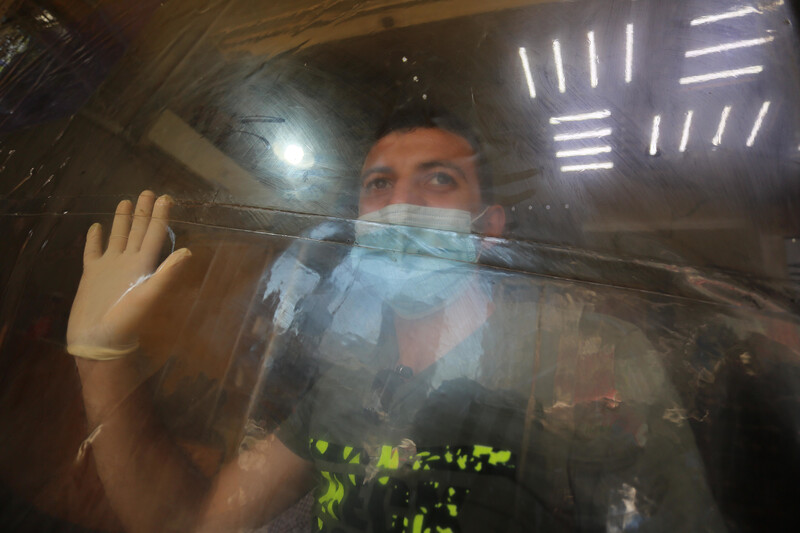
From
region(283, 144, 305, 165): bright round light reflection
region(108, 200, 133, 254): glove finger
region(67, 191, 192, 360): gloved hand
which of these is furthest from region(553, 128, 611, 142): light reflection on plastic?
region(108, 200, 133, 254): glove finger

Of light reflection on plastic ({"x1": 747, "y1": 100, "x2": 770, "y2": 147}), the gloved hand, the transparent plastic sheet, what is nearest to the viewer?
the transparent plastic sheet

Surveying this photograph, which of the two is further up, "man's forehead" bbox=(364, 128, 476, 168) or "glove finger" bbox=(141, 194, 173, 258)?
"man's forehead" bbox=(364, 128, 476, 168)

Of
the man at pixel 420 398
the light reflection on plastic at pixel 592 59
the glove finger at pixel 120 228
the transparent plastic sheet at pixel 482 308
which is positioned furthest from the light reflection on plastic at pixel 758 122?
the glove finger at pixel 120 228

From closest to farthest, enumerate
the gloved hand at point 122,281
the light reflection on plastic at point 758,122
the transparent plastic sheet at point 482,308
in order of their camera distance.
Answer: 1. the transparent plastic sheet at point 482,308
2. the light reflection on plastic at point 758,122
3. the gloved hand at point 122,281

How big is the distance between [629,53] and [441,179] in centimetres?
34

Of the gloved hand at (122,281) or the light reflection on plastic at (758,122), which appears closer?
the light reflection on plastic at (758,122)

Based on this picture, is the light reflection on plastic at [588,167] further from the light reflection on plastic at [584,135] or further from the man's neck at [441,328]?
the man's neck at [441,328]

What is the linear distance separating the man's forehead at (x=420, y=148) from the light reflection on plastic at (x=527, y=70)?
13 centimetres

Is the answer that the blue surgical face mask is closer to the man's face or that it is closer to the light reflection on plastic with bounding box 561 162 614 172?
the man's face

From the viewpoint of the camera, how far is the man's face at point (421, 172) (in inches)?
24.3

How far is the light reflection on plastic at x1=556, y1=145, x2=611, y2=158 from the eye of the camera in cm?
60

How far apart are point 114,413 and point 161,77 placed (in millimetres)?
727

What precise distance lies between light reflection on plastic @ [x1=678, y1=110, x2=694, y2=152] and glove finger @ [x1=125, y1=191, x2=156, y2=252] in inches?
32.9

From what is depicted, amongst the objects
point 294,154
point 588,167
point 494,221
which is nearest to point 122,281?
point 294,154
